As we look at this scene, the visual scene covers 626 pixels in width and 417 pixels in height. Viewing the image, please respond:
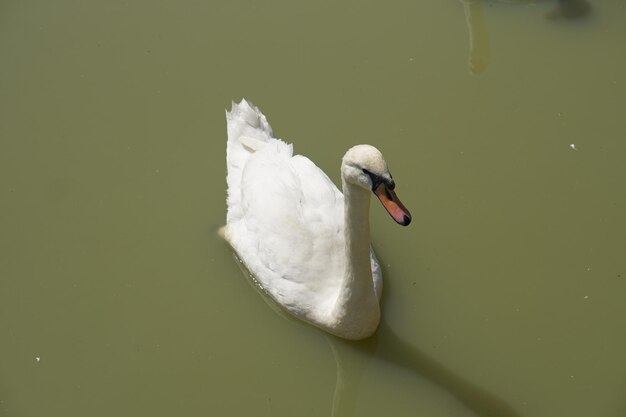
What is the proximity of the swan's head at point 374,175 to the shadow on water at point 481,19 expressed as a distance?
2.58 meters

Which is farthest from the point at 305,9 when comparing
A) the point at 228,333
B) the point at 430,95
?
the point at 228,333

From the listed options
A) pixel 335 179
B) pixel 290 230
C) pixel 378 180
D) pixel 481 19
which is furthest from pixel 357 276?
pixel 481 19

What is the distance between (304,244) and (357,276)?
0.39m

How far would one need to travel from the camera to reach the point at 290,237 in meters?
4.92

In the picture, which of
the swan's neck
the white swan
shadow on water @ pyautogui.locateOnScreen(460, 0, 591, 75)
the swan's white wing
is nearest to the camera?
the swan's neck

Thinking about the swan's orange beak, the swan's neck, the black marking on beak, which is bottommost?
the swan's neck

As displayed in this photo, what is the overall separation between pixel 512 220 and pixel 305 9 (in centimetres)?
229

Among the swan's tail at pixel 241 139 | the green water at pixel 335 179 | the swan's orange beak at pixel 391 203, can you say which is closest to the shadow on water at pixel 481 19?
the green water at pixel 335 179

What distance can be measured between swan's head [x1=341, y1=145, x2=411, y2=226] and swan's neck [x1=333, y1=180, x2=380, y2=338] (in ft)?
0.37

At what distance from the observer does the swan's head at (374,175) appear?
4.14 m

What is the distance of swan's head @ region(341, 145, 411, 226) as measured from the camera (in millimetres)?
4145

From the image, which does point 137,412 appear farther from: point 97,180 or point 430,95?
point 430,95

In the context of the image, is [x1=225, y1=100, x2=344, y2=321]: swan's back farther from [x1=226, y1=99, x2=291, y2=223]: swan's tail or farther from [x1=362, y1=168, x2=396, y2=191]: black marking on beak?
[x1=362, y1=168, x2=396, y2=191]: black marking on beak

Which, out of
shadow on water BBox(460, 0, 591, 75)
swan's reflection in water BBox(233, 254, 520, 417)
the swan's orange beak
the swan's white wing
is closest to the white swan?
the swan's white wing
